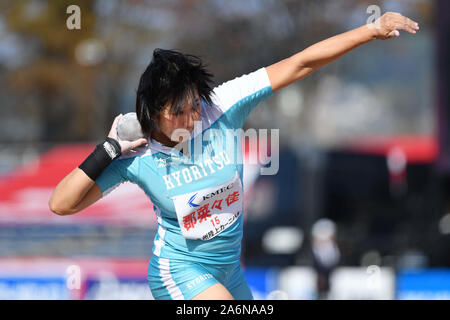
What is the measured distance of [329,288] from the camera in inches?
375

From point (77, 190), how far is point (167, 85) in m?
0.71

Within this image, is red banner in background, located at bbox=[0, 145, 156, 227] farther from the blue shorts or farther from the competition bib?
the competition bib

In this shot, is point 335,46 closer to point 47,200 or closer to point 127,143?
point 127,143

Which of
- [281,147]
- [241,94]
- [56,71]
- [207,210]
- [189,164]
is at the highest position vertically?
[56,71]

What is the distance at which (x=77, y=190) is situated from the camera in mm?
3473

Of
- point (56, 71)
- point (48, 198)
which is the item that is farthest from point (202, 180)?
point (56, 71)

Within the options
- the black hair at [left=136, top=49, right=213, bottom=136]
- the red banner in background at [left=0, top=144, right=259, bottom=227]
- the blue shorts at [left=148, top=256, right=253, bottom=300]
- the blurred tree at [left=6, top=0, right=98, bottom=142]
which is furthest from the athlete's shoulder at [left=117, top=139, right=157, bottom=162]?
the blurred tree at [left=6, top=0, right=98, bottom=142]

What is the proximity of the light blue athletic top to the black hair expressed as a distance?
0.58ft

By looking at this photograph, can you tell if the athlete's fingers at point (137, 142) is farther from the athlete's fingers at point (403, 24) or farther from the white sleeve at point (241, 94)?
the athlete's fingers at point (403, 24)

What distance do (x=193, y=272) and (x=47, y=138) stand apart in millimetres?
17072

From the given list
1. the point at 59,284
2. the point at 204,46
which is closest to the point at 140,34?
the point at 204,46

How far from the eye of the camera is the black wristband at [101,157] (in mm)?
3439

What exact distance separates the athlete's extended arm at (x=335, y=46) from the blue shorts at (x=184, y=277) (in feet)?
3.51

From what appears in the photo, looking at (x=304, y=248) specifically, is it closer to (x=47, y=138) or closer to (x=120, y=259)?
(x=120, y=259)
